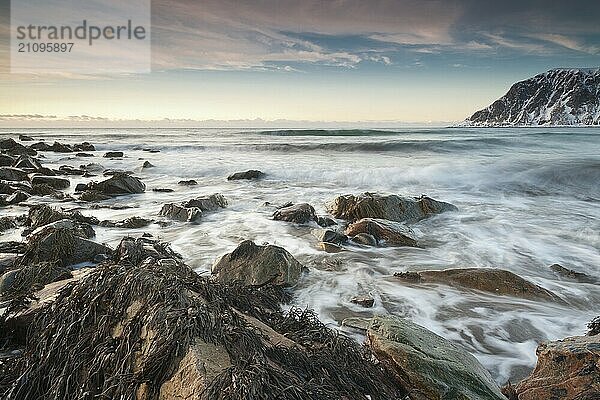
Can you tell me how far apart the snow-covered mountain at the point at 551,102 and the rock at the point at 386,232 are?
104781 mm

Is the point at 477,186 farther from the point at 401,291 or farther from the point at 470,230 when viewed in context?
the point at 401,291

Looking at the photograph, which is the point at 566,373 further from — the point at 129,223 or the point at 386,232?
the point at 129,223

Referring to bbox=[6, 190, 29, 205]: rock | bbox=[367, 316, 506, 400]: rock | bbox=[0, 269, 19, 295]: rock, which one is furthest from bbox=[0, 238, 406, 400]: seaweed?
bbox=[6, 190, 29, 205]: rock

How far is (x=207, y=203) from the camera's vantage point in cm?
916

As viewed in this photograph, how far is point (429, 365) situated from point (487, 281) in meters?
2.82

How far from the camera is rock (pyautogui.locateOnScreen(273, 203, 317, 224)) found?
7.89 metres

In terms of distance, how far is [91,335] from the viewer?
238cm

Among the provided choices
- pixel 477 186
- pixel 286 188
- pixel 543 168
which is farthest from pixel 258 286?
pixel 543 168

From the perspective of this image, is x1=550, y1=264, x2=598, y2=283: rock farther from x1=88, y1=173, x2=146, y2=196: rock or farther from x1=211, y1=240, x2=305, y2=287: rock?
x1=88, y1=173, x2=146, y2=196: rock

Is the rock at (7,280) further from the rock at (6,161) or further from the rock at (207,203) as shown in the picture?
the rock at (6,161)

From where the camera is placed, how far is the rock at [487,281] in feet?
15.9

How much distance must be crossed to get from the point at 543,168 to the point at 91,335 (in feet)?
55.1

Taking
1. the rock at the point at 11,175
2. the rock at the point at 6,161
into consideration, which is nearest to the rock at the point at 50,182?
the rock at the point at 11,175

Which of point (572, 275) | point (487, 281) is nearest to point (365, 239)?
point (487, 281)
